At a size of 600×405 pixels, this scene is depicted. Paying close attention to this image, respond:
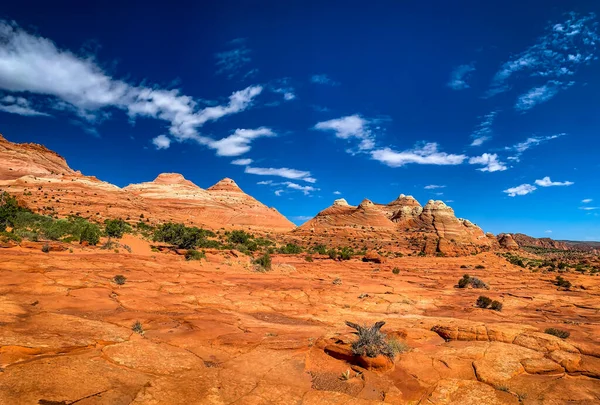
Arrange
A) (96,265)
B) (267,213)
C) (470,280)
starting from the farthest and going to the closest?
(267,213) < (470,280) < (96,265)

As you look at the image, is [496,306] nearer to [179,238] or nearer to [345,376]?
[345,376]

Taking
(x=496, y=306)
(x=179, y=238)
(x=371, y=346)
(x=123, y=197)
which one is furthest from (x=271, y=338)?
(x=123, y=197)

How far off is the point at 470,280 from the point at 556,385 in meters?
16.5

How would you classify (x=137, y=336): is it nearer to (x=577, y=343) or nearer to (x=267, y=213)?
(x=577, y=343)

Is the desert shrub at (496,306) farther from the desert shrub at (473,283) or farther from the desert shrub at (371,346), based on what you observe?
the desert shrub at (371,346)

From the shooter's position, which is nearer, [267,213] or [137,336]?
[137,336]

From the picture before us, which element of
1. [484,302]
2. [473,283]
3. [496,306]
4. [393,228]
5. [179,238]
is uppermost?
[393,228]

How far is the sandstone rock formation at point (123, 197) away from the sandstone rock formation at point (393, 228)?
51.5 feet

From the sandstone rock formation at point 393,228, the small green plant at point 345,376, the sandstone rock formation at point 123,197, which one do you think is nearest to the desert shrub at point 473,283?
the small green plant at point 345,376

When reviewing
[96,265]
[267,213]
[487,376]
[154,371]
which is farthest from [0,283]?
[267,213]

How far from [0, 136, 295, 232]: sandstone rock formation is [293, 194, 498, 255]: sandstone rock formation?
15.7 m

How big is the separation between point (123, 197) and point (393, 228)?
58.1m

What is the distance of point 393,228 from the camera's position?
72.9m

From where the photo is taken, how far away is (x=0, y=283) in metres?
9.62
